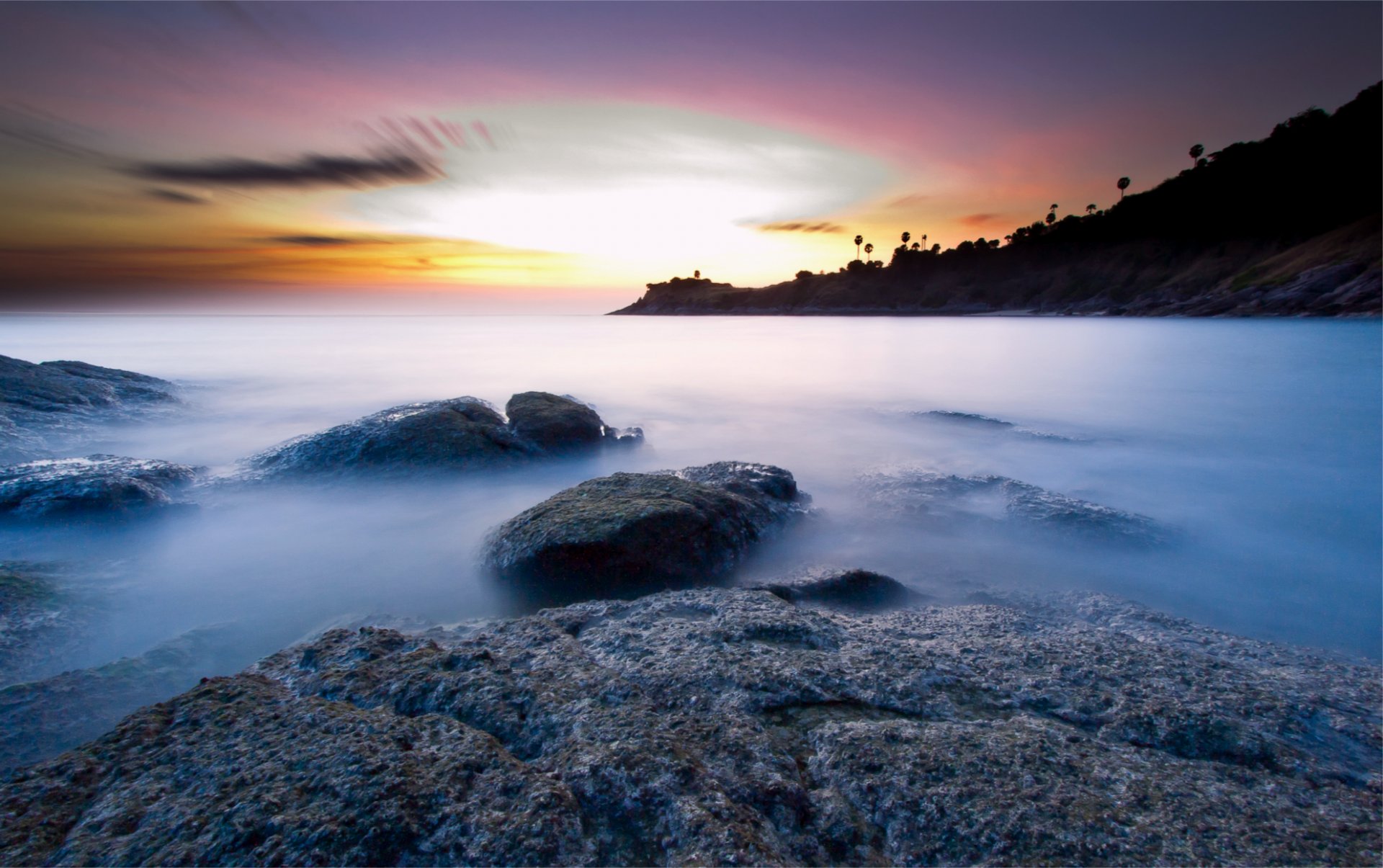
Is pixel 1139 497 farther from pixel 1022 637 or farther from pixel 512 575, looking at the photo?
pixel 512 575

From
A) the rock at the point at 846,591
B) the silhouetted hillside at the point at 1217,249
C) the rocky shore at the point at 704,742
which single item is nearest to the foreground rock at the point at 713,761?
the rocky shore at the point at 704,742

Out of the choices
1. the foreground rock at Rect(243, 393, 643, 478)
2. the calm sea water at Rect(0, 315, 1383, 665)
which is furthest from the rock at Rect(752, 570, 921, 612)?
the foreground rock at Rect(243, 393, 643, 478)

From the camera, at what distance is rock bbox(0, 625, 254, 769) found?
3.00 meters

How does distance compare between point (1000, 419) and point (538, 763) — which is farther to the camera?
point (1000, 419)

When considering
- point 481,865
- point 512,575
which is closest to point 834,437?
point 512,575

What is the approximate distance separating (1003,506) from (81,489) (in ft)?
31.2

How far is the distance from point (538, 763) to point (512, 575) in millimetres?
2948

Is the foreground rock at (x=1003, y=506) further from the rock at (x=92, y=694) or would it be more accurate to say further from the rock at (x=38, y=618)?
the rock at (x=38, y=618)

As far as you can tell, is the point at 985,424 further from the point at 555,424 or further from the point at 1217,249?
the point at 1217,249

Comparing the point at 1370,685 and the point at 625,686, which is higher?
the point at 625,686

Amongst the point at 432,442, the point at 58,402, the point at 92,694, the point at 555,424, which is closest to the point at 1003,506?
the point at 555,424

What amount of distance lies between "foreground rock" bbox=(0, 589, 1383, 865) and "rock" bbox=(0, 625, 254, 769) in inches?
41.9

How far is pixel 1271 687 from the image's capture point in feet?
9.89

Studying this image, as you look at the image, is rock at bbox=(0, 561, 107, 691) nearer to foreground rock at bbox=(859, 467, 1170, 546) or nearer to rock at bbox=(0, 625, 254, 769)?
rock at bbox=(0, 625, 254, 769)
